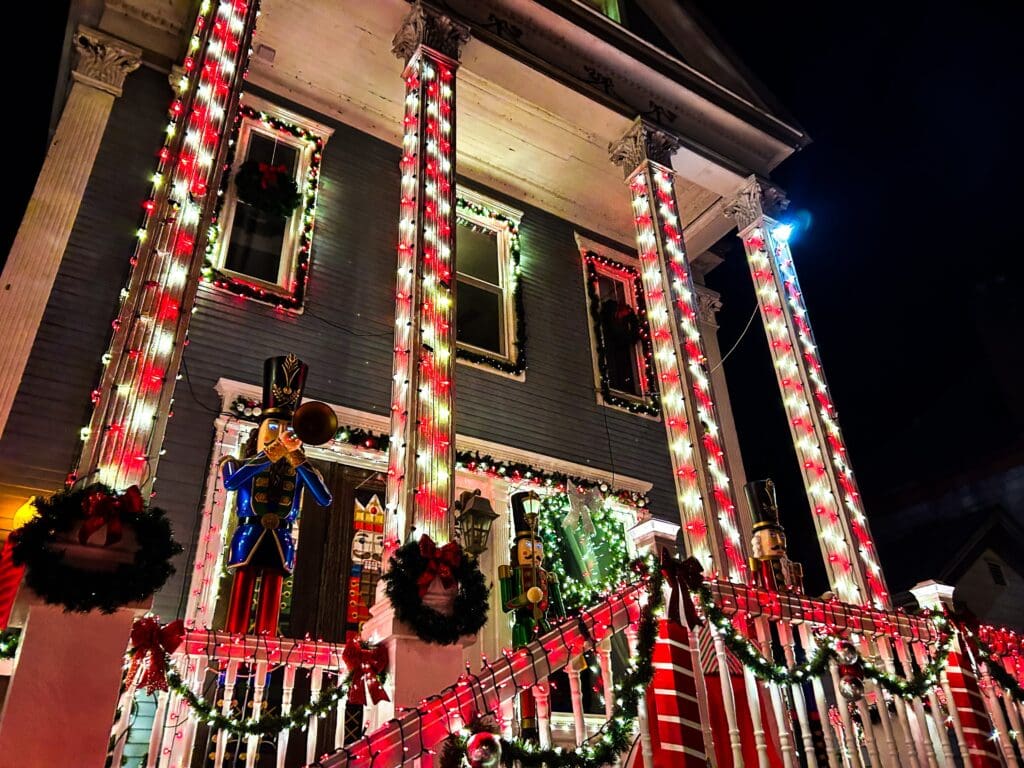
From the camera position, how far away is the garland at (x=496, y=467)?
26.2 feet

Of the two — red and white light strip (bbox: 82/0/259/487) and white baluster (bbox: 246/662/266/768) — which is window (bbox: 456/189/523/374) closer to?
red and white light strip (bbox: 82/0/259/487)

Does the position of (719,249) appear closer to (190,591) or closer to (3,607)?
(190,591)

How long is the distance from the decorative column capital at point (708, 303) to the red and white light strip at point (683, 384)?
12.4 feet

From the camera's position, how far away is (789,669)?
16.0 ft

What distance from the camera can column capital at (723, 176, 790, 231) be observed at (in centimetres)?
1080

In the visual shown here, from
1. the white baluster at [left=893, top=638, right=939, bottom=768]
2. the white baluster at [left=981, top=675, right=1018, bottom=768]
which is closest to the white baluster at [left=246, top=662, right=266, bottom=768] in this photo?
the white baluster at [left=893, top=638, right=939, bottom=768]

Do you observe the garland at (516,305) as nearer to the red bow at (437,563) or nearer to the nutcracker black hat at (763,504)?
the nutcracker black hat at (763,504)

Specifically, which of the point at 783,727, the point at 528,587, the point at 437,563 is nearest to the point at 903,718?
the point at 783,727

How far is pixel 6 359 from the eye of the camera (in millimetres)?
6941

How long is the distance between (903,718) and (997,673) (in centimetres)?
146

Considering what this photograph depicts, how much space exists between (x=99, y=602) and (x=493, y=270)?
8062 millimetres

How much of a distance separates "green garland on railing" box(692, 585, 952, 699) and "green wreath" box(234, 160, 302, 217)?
699 cm

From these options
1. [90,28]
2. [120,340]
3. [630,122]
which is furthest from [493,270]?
[120,340]

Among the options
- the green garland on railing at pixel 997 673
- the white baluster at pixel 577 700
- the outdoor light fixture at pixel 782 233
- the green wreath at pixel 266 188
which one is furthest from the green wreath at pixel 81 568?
the outdoor light fixture at pixel 782 233
